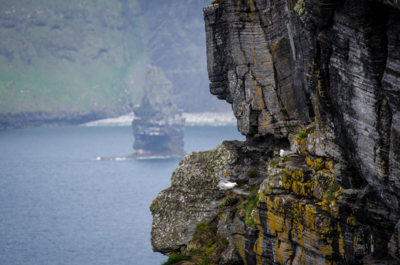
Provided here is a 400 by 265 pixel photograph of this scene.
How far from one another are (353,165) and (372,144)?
2039 mm

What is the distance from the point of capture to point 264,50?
76.5ft

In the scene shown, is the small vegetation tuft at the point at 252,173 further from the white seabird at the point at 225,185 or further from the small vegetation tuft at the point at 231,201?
the small vegetation tuft at the point at 231,201

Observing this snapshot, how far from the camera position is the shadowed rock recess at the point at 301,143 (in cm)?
1340

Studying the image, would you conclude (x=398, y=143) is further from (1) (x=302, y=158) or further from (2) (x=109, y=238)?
(2) (x=109, y=238)

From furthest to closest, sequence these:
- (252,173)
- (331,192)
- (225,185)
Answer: (225,185)
(252,173)
(331,192)

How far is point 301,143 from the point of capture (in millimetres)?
20062

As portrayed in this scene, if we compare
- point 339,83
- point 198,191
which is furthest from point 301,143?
point 198,191

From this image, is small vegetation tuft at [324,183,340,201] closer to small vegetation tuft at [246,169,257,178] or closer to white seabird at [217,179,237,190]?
small vegetation tuft at [246,169,257,178]

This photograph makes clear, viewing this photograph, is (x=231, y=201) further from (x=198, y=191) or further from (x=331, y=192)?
(x=331, y=192)

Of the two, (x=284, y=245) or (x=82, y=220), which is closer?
(x=284, y=245)

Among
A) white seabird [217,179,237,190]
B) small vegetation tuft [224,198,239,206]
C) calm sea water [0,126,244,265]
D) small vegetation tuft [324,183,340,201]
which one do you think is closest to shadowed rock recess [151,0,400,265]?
small vegetation tuft [324,183,340,201]

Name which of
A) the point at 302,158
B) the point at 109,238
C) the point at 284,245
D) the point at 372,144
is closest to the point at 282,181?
the point at 302,158

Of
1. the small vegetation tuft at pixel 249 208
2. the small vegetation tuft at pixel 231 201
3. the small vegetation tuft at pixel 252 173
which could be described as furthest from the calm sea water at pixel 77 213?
the small vegetation tuft at pixel 249 208

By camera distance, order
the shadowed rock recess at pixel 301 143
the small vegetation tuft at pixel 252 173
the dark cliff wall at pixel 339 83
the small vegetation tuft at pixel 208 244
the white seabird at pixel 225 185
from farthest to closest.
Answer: the white seabird at pixel 225 185 → the small vegetation tuft at pixel 252 173 → the small vegetation tuft at pixel 208 244 → the shadowed rock recess at pixel 301 143 → the dark cliff wall at pixel 339 83
